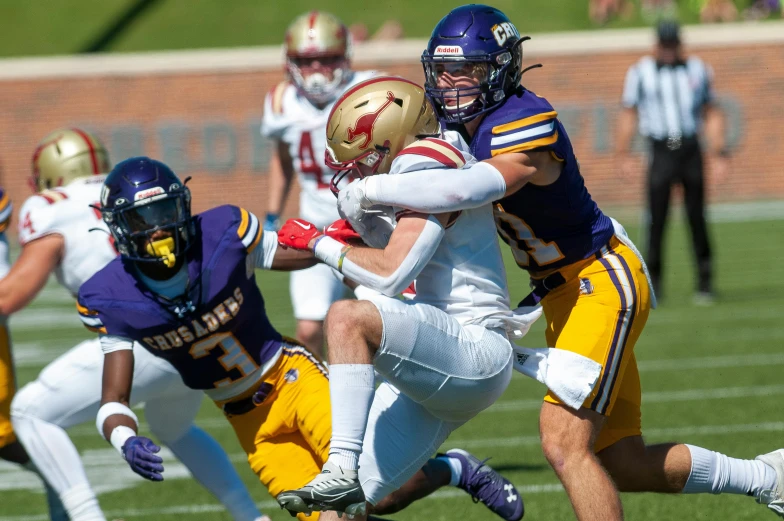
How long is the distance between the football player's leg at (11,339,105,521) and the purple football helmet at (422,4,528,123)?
172 centimetres

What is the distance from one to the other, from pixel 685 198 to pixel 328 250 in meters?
6.64

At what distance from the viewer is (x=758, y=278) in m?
10.7

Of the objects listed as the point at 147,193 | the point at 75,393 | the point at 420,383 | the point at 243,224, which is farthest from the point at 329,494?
the point at 75,393

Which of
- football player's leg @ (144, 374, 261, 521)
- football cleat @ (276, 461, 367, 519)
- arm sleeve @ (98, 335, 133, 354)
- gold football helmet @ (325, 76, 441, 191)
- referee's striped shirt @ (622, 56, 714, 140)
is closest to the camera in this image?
football cleat @ (276, 461, 367, 519)

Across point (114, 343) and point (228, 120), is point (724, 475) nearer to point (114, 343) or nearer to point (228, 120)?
point (114, 343)

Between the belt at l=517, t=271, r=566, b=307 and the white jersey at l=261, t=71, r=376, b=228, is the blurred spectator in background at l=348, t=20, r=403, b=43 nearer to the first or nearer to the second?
the white jersey at l=261, t=71, r=376, b=228

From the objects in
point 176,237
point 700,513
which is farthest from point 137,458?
point 700,513

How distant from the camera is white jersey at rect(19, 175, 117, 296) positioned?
4445 millimetres

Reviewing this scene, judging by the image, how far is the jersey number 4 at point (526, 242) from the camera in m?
3.62


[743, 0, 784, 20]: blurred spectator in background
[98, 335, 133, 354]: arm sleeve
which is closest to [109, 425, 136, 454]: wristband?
[98, 335, 133, 354]: arm sleeve

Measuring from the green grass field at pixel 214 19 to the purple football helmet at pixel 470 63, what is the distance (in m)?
17.9

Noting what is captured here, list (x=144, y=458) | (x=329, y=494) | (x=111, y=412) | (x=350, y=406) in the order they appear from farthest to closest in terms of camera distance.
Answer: (x=111, y=412) → (x=144, y=458) → (x=350, y=406) → (x=329, y=494)

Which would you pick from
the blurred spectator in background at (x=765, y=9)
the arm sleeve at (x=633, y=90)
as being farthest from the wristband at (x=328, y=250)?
the blurred spectator in background at (x=765, y=9)

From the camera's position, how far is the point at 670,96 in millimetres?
9414
